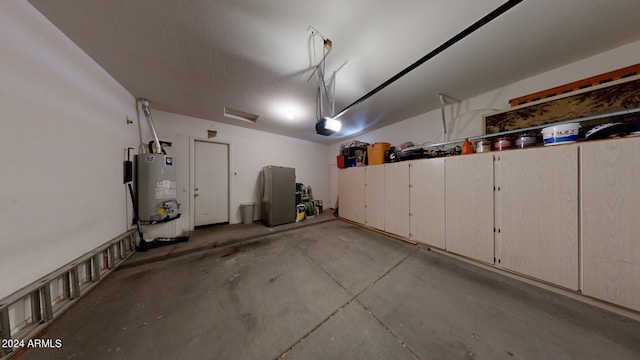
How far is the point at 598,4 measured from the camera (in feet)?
4.32

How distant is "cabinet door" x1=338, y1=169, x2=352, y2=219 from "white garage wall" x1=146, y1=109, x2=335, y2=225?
1.19 metres

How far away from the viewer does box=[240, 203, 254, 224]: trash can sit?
4020 millimetres

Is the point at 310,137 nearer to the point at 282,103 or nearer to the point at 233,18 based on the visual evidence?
the point at 282,103

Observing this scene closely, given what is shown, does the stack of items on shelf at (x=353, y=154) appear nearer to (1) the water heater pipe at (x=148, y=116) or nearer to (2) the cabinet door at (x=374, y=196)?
(2) the cabinet door at (x=374, y=196)

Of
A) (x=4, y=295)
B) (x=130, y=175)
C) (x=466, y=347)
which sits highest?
(x=130, y=175)

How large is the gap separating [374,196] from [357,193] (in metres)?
0.47

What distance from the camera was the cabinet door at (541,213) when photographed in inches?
62.9

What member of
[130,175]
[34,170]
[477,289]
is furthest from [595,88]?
[130,175]

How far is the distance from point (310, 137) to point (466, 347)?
471 centimetres

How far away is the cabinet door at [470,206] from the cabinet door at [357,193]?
163cm

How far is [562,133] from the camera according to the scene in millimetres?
1646

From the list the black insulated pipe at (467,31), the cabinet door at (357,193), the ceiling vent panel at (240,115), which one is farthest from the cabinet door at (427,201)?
the ceiling vent panel at (240,115)

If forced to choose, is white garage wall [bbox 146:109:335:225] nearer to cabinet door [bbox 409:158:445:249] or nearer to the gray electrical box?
the gray electrical box

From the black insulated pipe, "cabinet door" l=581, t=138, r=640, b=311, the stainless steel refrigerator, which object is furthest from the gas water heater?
"cabinet door" l=581, t=138, r=640, b=311
